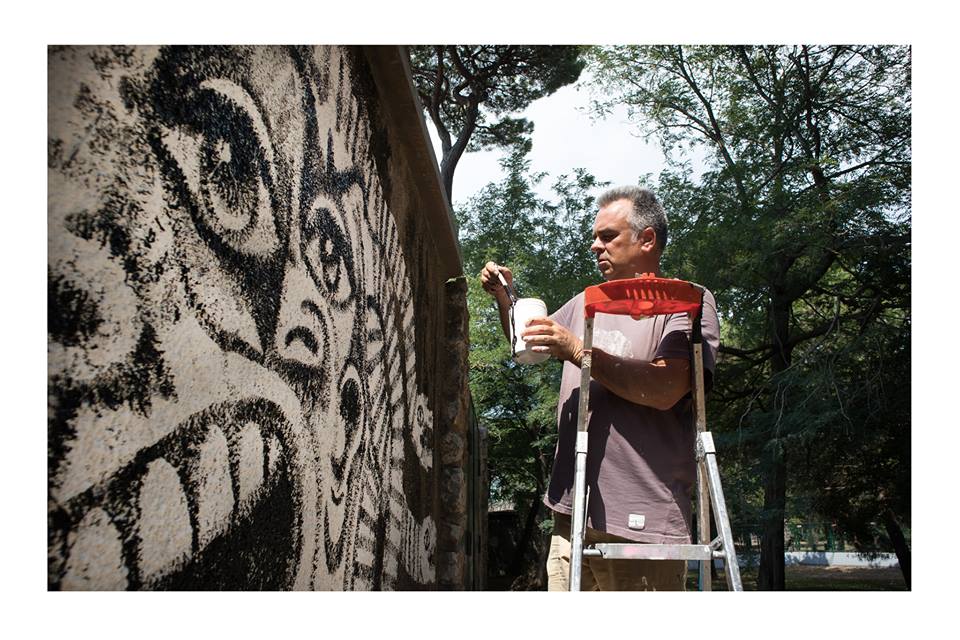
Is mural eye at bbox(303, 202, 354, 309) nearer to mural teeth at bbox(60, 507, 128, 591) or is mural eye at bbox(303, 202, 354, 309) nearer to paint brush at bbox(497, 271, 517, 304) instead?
paint brush at bbox(497, 271, 517, 304)

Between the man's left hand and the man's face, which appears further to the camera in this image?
the man's face

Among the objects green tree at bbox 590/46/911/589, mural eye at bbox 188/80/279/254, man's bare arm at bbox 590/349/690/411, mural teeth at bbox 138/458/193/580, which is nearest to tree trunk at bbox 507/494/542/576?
green tree at bbox 590/46/911/589

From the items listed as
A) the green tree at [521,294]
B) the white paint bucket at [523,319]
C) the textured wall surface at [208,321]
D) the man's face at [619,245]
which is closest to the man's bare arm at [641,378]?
the white paint bucket at [523,319]

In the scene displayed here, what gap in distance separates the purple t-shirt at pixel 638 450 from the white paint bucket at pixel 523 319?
0.12m

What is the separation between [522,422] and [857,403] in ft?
15.6

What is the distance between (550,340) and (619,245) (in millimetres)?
373

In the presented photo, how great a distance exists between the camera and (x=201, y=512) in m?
0.90

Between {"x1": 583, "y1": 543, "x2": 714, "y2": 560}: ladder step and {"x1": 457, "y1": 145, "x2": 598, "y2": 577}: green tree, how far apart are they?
303 inches

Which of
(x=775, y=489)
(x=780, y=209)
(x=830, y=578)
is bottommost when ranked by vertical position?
(x=830, y=578)

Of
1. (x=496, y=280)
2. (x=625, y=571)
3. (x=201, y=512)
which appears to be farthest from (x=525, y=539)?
(x=201, y=512)

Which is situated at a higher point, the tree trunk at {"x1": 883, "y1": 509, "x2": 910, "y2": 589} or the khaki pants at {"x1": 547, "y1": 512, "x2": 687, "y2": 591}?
the khaki pants at {"x1": 547, "y1": 512, "x2": 687, "y2": 591}

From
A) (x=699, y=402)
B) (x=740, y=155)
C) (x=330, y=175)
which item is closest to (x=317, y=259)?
(x=330, y=175)

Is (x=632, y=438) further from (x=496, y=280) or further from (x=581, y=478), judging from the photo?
(x=496, y=280)

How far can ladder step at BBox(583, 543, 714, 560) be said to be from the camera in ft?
4.95
